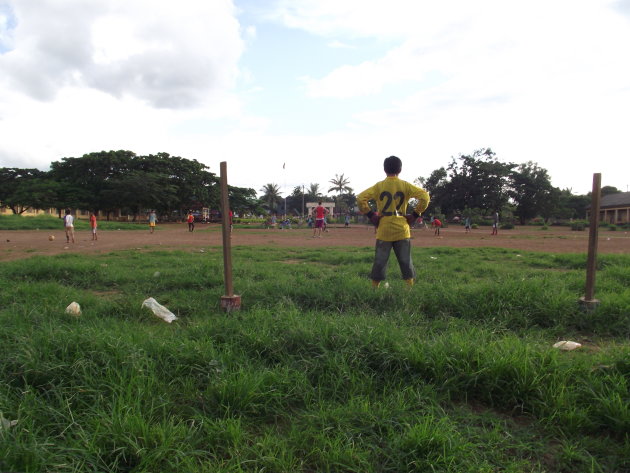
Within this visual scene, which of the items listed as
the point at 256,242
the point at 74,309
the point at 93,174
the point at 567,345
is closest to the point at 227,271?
the point at 74,309

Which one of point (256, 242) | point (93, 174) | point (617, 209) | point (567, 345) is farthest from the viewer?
point (617, 209)

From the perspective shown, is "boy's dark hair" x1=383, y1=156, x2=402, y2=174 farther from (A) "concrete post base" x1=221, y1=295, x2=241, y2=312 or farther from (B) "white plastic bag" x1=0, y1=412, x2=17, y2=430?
(B) "white plastic bag" x1=0, y1=412, x2=17, y2=430

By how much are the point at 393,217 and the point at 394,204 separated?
158mm

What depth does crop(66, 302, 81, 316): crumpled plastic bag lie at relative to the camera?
3428mm

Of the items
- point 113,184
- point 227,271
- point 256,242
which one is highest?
point 113,184

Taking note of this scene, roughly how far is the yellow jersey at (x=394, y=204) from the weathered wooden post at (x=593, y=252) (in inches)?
63.7

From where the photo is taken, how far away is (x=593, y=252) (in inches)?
137

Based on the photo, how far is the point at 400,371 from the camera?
7.49 feet

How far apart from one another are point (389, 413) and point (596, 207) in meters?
3.12

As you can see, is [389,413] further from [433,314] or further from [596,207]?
[596,207]

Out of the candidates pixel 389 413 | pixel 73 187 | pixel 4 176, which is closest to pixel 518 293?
pixel 389 413

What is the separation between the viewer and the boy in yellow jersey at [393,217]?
4.32 meters

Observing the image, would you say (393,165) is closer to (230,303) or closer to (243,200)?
(230,303)

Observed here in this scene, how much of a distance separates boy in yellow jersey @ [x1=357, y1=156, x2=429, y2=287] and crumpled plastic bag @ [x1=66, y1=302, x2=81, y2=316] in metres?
3.12
